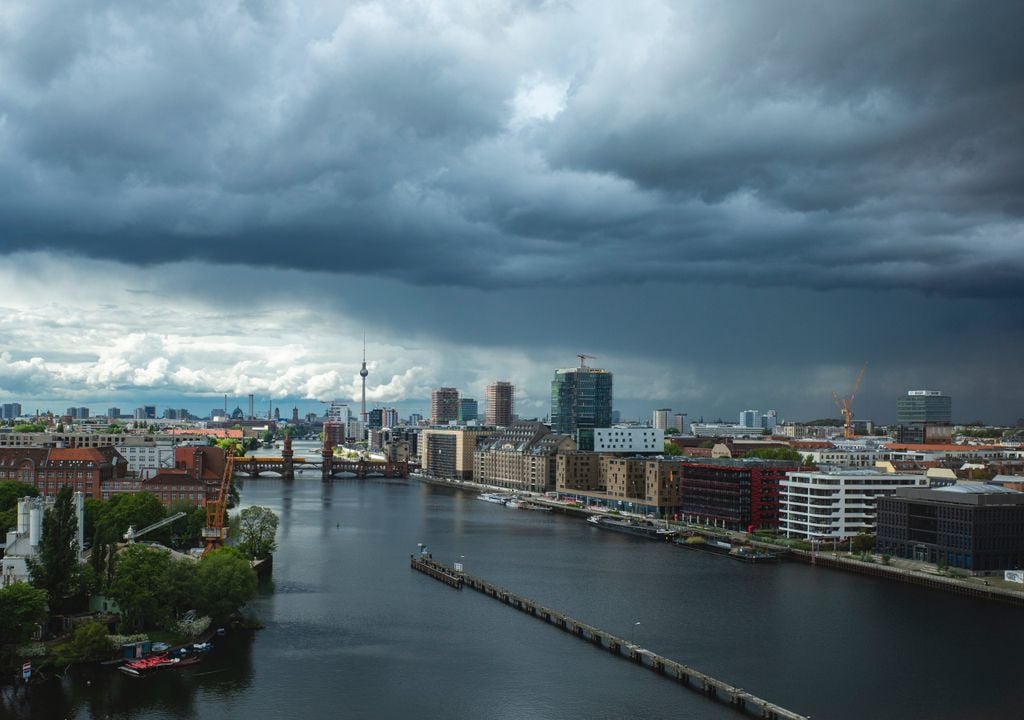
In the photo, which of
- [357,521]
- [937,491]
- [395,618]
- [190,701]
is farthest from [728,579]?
[357,521]

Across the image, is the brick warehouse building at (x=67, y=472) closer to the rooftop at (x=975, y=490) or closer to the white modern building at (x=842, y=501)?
the white modern building at (x=842, y=501)

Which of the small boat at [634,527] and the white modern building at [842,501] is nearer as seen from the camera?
the white modern building at [842,501]

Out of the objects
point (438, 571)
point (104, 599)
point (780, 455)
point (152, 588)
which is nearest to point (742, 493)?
point (438, 571)

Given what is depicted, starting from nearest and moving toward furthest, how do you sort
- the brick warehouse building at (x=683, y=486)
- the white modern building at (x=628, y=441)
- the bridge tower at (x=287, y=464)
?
the brick warehouse building at (x=683, y=486), the white modern building at (x=628, y=441), the bridge tower at (x=287, y=464)

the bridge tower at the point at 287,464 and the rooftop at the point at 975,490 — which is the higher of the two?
the rooftop at the point at 975,490

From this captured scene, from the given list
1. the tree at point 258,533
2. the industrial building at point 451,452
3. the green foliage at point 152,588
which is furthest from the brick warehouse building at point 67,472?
the industrial building at point 451,452

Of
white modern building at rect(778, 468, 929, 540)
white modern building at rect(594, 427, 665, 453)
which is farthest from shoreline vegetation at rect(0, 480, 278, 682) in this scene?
white modern building at rect(594, 427, 665, 453)

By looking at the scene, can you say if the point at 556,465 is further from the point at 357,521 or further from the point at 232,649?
the point at 232,649

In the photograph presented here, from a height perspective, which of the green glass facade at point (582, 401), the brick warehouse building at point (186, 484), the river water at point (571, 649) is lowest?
the river water at point (571, 649)
